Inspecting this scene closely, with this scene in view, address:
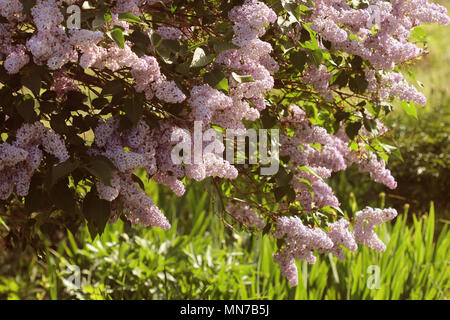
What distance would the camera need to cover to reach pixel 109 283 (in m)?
3.61

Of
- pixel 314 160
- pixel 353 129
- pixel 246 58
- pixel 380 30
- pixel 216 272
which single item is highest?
pixel 380 30

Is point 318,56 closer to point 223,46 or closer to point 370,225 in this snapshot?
point 223,46

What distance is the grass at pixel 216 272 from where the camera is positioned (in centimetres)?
341

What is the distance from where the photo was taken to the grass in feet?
11.2

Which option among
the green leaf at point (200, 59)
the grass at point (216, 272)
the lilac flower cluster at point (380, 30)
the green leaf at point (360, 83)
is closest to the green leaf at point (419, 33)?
the lilac flower cluster at point (380, 30)

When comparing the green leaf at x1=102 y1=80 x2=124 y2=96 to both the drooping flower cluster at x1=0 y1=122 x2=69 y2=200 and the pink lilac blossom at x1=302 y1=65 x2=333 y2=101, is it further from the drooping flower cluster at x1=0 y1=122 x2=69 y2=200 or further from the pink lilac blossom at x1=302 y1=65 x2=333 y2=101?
the pink lilac blossom at x1=302 y1=65 x2=333 y2=101

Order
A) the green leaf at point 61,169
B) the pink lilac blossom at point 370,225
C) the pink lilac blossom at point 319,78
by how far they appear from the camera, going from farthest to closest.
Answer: the pink lilac blossom at point 370,225, the pink lilac blossom at point 319,78, the green leaf at point 61,169

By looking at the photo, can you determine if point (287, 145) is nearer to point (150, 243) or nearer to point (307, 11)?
point (307, 11)

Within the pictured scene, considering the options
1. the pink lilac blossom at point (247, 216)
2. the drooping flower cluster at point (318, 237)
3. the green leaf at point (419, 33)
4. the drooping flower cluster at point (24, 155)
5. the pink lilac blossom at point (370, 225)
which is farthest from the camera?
the pink lilac blossom at point (247, 216)

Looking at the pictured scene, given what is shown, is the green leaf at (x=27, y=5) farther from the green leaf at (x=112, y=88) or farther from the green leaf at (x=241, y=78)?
the green leaf at (x=241, y=78)

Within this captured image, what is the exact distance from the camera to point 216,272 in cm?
346

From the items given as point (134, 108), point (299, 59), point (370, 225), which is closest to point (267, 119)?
point (299, 59)

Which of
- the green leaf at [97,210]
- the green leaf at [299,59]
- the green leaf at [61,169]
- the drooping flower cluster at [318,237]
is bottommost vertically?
the drooping flower cluster at [318,237]
